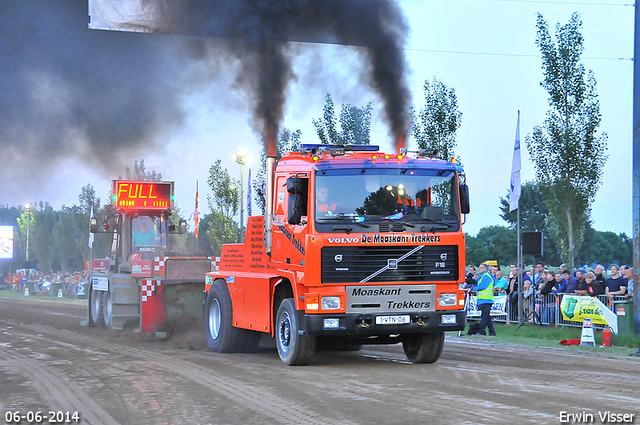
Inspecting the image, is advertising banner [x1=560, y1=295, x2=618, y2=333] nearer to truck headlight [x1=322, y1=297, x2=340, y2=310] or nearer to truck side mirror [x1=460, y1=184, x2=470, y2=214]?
truck side mirror [x1=460, y1=184, x2=470, y2=214]

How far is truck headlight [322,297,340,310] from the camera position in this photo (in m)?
10.8

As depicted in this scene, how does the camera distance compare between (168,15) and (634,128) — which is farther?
(634,128)

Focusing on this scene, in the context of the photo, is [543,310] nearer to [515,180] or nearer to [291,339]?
[515,180]

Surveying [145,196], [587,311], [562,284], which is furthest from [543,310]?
[145,196]

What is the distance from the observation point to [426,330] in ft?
36.8

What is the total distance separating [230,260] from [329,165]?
13.0ft

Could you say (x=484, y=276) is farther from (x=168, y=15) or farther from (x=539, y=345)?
(x=168, y=15)

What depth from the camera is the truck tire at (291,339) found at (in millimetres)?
11172

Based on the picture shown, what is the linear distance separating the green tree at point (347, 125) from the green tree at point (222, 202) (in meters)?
8.46

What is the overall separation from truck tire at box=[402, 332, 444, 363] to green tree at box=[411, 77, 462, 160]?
17781 mm

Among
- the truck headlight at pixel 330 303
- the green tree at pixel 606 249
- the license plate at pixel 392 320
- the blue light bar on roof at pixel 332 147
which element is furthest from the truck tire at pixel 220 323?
the green tree at pixel 606 249

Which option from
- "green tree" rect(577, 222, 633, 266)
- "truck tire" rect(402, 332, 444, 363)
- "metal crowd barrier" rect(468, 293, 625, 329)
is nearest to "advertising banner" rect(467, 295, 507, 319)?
"metal crowd barrier" rect(468, 293, 625, 329)

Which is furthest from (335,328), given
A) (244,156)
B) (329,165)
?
(244,156)

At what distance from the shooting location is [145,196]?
20.2m
